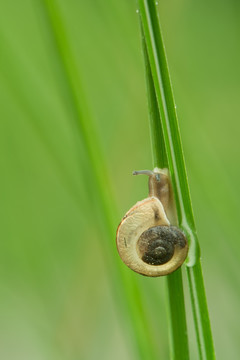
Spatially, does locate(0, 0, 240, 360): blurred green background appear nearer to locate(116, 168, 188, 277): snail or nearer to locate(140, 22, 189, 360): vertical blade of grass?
locate(116, 168, 188, 277): snail

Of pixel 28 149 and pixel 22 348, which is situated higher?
pixel 28 149

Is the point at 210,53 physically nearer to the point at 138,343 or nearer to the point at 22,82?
the point at 22,82

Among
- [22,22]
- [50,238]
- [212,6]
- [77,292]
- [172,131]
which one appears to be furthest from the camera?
[212,6]

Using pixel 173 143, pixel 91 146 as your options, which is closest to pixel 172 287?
pixel 173 143

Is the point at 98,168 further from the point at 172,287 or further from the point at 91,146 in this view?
the point at 172,287

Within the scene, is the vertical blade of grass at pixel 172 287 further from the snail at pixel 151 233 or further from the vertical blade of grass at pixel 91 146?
the vertical blade of grass at pixel 91 146

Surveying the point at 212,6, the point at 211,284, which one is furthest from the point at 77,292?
the point at 212,6

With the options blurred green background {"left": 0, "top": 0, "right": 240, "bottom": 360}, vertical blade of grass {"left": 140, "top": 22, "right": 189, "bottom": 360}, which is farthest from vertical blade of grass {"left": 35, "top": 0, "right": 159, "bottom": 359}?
vertical blade of grass {"left": 140, "top": 22, "right": 189, "bottom": 360}

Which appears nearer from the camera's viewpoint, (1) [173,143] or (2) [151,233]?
(1) [173,143]
